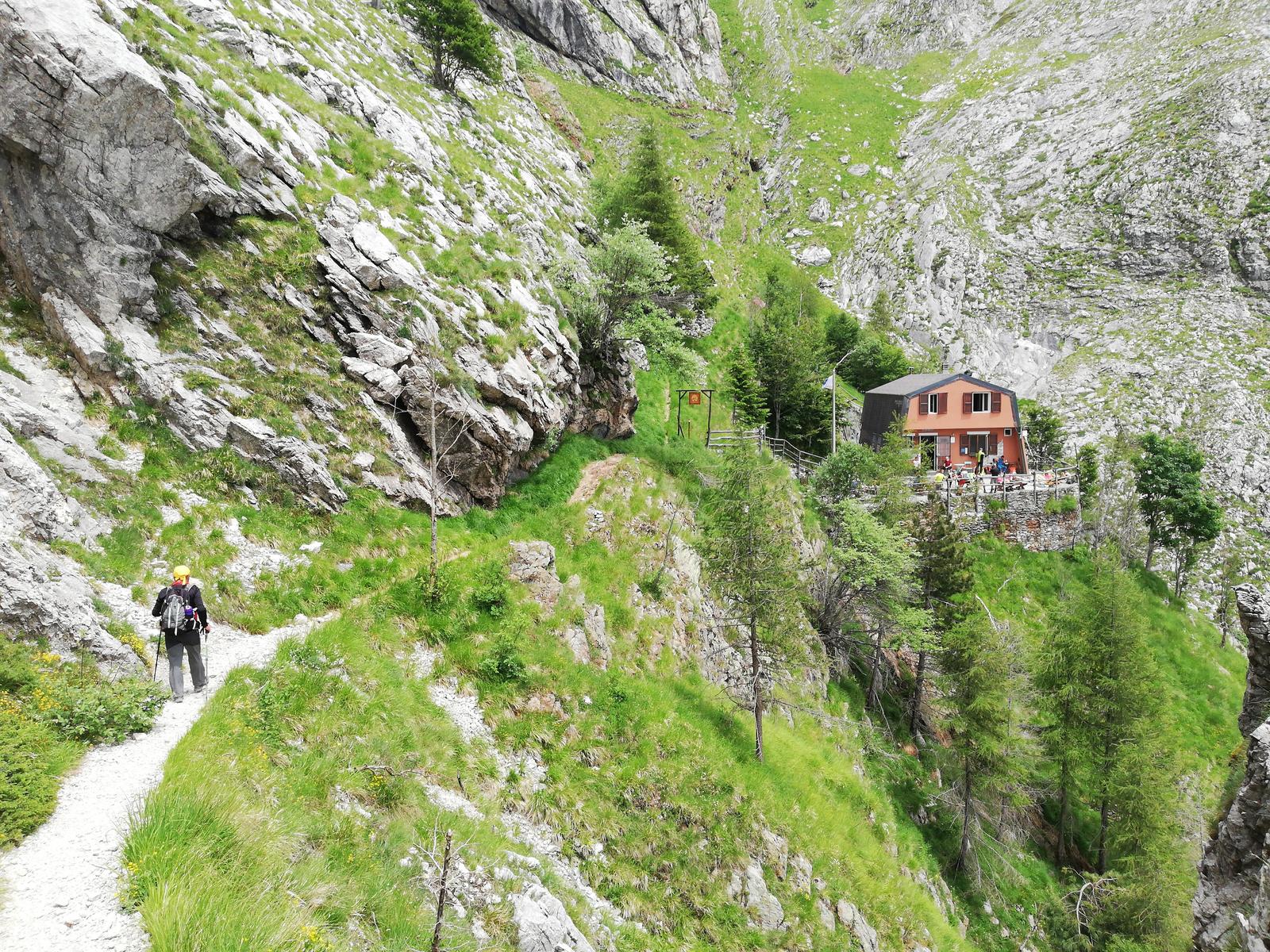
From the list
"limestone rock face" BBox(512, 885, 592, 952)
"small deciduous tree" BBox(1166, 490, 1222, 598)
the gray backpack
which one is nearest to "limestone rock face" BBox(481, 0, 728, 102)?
"small deciduous tree" BBox(1166, 490, 1222, 598)

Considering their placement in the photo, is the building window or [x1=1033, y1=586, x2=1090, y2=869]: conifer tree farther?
the building window

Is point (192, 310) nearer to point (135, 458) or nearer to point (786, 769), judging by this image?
point (135, 458)

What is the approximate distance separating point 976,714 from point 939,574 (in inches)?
287

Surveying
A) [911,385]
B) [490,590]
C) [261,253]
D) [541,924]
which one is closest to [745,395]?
[911,385]

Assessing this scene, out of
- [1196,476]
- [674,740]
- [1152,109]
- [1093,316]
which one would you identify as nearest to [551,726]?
[674,740]

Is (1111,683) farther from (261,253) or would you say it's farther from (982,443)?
(261,253)

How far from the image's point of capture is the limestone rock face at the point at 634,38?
66312mm

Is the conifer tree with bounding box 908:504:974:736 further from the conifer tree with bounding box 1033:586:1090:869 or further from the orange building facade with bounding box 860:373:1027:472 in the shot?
the orange building facade with bounding box 860:373:1027:472

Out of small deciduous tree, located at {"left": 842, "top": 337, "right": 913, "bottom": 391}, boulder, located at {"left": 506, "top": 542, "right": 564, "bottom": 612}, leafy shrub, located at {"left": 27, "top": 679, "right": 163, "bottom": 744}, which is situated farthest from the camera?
small deciduous tree, located at {"left": 842, "top": 337, "right": 913, "bottom": 391}

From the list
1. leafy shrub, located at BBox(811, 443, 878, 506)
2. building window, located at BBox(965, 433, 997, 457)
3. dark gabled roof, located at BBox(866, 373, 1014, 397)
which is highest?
dark gabled roof, located at BBox(866, 373, 1014, 397)

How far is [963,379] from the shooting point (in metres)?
48.1

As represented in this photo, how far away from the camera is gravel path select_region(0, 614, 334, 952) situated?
4.51 metres

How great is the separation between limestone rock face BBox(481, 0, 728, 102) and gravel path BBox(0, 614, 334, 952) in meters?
79.6

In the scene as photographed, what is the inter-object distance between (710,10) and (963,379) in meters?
91.9
